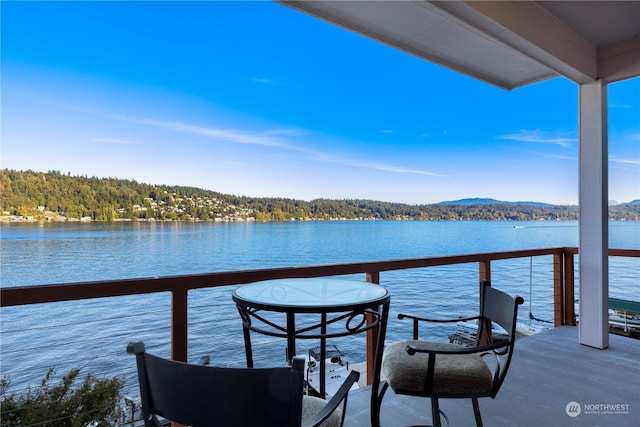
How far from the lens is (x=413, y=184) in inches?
1086

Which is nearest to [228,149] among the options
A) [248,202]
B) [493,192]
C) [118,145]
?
[118,145]

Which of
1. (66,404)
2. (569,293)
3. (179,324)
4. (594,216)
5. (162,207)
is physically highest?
(162,207)

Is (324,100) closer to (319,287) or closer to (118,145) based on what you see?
(118,145)

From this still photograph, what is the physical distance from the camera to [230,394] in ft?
2.68

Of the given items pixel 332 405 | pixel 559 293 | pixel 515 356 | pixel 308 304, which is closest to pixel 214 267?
pixel 559 293

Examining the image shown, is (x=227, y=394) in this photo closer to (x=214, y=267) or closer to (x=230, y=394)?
(x=230, y=394)

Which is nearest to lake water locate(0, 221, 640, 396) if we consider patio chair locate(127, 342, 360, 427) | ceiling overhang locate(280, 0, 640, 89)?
ceiling overhang locate(280, 0, 640, 89)

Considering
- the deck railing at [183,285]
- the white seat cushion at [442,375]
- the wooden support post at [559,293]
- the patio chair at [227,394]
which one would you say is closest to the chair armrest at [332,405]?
the patio chair at [227,394]

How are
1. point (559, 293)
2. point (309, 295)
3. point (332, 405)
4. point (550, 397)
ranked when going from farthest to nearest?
1. point (559, 293)
2. point (550, 397)
3. point (309, 295)
4. point (332, 405)

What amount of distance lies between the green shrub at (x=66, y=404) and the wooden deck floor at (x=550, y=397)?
1338 millimetres

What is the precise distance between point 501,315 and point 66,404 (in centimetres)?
229

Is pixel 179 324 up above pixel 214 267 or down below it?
above

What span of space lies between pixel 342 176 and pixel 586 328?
24460mm

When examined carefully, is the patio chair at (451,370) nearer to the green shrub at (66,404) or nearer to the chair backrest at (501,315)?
the chair backrest at (501,315)
